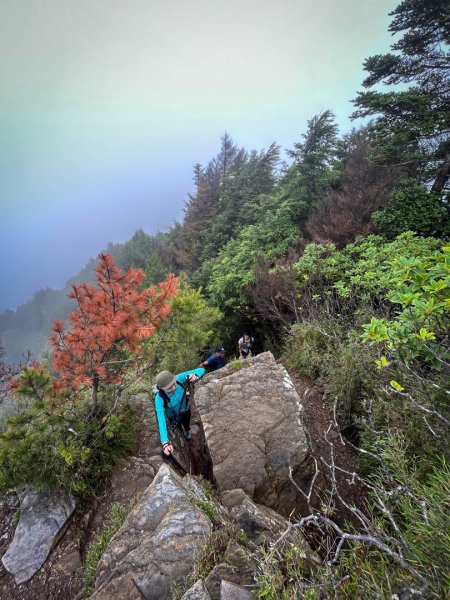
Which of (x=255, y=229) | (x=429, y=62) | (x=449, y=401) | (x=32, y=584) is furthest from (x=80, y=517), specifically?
(x=429, y=62)

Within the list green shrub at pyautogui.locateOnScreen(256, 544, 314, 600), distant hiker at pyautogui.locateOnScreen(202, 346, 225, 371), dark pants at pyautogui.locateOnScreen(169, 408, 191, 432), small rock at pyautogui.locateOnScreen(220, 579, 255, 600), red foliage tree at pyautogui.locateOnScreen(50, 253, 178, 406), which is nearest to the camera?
green shrub at pyautogui.locateOnScreen(256, 544, 314, 600)

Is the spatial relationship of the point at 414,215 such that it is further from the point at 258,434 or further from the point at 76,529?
the point at 76,529

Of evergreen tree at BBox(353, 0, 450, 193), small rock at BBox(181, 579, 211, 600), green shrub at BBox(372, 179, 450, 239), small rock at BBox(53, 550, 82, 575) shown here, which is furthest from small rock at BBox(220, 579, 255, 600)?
evergreen tree at BBox(353, 0, 450, 193)

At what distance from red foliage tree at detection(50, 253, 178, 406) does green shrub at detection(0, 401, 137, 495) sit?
0.50 meters

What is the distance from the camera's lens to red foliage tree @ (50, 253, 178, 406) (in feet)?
14.5

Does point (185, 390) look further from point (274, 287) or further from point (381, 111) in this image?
point (381, 111)

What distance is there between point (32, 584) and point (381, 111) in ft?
41.0

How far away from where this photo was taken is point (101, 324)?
4637 mm

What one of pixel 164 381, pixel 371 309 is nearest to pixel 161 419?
pixel 164 381

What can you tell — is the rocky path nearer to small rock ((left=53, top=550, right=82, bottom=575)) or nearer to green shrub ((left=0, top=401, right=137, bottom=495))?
small rock ((left=53, top=550, right=82, bottom=575))

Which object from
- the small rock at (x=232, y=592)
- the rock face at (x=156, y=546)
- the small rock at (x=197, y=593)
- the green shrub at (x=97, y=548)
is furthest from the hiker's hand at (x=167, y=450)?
the small rock at (x=232, y=592)

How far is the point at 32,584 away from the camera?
10.5 feet

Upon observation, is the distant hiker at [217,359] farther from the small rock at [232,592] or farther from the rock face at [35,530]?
the small rock at [232,592]

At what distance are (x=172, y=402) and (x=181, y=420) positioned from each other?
591 mm
